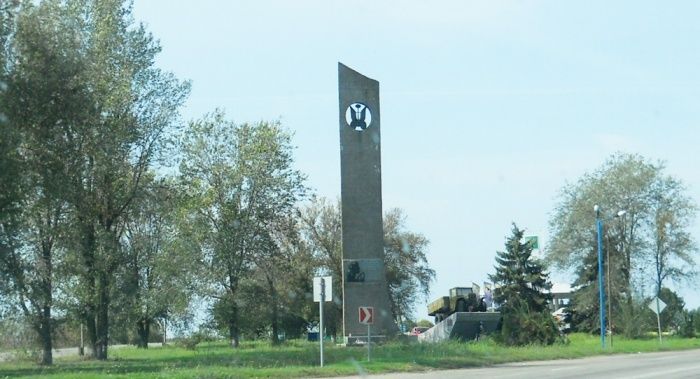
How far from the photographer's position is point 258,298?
66875 millimetres

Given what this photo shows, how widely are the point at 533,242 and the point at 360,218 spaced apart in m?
41.8

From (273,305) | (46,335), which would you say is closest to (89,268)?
(46,335)

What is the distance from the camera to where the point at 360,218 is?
147 feet

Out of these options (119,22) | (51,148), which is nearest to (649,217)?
(119,22)

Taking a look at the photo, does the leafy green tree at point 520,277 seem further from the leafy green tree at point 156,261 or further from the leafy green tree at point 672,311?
Result: the leafy green tree at point 156,261

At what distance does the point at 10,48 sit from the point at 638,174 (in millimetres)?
57448

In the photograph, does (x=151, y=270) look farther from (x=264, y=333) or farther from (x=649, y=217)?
(x=649, y=217)

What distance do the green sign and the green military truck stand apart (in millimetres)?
19619

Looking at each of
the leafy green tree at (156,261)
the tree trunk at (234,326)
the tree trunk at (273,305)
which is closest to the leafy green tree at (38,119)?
the leafy green tree at (156,261)

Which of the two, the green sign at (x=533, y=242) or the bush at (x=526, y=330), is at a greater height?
the green sign at (x=533, y=242)

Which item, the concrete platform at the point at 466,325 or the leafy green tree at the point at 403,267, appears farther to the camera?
the leafy green tree at the point at 403,267

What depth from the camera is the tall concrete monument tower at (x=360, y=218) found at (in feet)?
146

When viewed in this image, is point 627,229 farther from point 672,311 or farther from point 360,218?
point 360,218

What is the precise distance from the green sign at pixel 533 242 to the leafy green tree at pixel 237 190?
23936 mm
